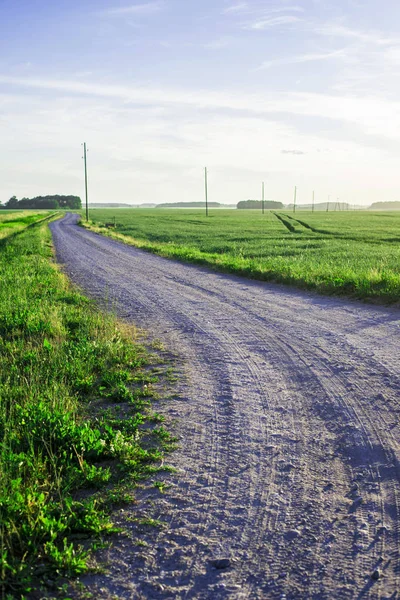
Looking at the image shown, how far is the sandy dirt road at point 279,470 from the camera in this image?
3.02 meters

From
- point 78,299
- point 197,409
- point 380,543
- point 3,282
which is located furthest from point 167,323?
point 380,543

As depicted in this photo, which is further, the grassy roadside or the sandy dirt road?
the grassy roadside

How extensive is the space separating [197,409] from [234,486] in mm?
1652

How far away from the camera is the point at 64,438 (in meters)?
4.55

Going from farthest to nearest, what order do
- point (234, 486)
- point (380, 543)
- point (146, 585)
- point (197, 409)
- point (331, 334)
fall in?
point (331, 334) → point (197, 409) → point (234, 486) → point (380, 543) → point (146, 585)

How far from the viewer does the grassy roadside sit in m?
3.26

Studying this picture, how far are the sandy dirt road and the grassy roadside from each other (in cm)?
30

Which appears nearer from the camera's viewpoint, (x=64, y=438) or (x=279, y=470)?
(x=279, y=470)

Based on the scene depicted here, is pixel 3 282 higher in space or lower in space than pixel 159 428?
higher

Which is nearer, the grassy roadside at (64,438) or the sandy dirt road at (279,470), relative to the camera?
the sandy dirt road at (279,470)

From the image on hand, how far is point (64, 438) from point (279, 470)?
6.01ft

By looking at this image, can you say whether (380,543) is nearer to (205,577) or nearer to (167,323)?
(205,577)

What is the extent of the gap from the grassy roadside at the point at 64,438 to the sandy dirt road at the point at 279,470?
298mm

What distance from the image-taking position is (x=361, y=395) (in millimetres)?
5770
